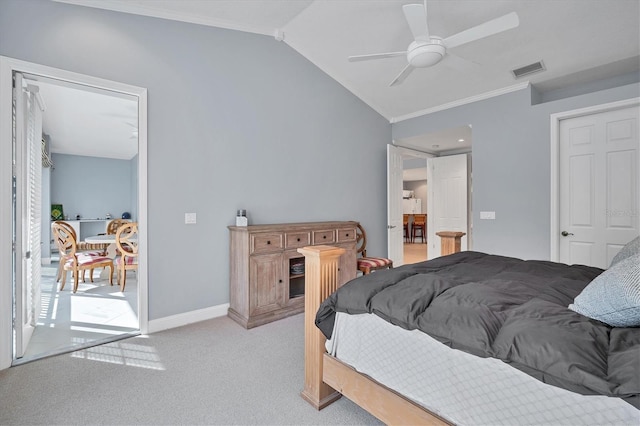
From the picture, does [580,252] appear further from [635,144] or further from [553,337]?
[553,337]

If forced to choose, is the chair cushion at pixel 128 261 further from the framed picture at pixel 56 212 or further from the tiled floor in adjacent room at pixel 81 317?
the framed picture at pixel 56 212

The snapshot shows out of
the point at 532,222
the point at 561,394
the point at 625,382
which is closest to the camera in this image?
the point at 625,382

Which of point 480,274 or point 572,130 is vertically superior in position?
point 572,130

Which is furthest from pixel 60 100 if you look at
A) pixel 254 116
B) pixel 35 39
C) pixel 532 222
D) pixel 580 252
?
pixel 580 252

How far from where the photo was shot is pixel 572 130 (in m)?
3.60

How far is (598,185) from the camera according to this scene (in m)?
3.45

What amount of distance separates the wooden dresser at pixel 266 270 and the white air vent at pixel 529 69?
287 cm

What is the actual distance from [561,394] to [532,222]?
342 centimetres

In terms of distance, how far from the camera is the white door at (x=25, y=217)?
7.61 feet

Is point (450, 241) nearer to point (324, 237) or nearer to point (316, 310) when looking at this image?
point (324, 237)

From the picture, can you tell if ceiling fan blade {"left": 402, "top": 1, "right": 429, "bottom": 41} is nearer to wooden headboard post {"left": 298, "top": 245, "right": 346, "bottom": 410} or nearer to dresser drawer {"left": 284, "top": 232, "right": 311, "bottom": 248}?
wooden headboard post {"left": 298, "top": 245, "right": 346, "bottom": 410}

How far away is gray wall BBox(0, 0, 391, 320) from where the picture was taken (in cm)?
254

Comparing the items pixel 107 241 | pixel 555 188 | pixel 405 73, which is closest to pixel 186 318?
pixel 107 241

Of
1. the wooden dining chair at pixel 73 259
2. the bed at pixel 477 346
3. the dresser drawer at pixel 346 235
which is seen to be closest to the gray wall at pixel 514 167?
the dresser drawer at pixel 346 235
